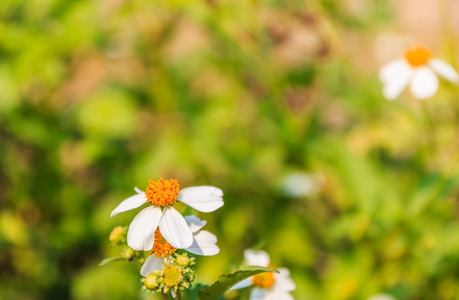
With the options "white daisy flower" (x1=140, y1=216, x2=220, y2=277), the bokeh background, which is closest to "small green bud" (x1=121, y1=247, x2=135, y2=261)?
"white daisy flower" (x1=140, y1=216, x2=220, y2=277)

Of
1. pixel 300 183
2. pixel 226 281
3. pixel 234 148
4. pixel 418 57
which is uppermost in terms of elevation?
pixel 234 148

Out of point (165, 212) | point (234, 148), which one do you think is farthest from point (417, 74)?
point (165, 212)

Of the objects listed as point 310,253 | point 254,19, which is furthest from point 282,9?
point 310,253

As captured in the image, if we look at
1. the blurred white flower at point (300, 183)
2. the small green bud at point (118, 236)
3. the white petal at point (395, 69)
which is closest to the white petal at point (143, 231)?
the small green bud at point (118, 236)

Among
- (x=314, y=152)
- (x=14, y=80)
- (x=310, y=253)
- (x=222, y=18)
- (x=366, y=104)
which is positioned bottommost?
(x=310, y=253)

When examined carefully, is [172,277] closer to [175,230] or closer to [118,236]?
[175,230]

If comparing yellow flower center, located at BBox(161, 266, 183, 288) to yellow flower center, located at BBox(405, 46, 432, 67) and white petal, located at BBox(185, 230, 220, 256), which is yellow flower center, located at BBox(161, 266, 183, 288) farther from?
yellow flower center, located at BBox(405, 46, 432, 67)

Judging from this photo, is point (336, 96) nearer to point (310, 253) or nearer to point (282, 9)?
point (282, 9)
